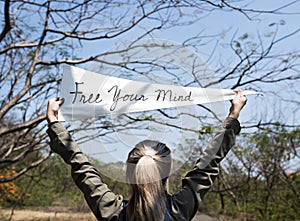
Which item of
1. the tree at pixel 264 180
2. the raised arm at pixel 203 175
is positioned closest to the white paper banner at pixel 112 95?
the raised arm at pixel 203 175

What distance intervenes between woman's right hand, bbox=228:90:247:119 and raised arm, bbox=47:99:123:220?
→ 371 mm

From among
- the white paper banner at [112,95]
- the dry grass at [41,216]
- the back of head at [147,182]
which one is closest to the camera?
the back of head at [147,182]

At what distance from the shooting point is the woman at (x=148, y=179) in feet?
3.20

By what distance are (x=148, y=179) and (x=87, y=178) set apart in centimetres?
17

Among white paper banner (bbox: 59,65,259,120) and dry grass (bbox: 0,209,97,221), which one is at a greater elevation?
white paper banner (bbox: 59,65,259,120)

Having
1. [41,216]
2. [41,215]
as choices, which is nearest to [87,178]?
[41,216]

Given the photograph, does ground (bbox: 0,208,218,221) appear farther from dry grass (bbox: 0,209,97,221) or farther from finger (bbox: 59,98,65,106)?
finger (bbox: 59,98,65,106)

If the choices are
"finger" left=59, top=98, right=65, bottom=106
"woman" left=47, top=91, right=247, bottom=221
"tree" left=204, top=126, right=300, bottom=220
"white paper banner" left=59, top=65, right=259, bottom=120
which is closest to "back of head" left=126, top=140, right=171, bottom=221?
"woman" left=47, top=91, right=247, bottom=221

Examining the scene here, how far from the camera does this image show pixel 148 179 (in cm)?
97

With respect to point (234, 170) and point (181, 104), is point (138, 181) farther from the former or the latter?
point (234, 170)

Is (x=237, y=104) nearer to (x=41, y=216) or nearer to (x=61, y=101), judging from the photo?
(x=61, y=101)

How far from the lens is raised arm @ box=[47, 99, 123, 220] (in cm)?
103

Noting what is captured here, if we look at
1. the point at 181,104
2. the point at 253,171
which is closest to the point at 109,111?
the point at 181,104

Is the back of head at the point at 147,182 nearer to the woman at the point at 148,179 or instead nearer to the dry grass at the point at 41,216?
the woman at the point at 148,179
